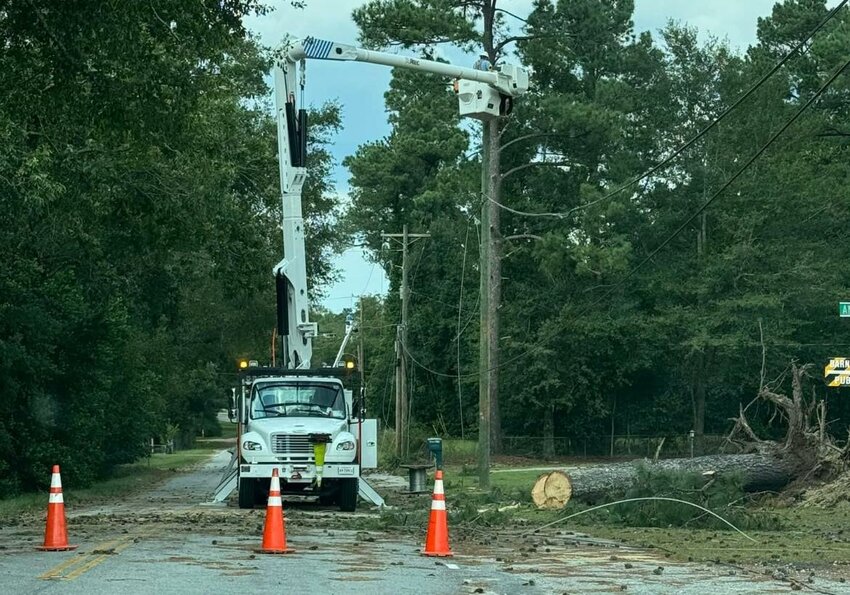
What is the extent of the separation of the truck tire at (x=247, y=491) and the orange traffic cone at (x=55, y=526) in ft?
28.4

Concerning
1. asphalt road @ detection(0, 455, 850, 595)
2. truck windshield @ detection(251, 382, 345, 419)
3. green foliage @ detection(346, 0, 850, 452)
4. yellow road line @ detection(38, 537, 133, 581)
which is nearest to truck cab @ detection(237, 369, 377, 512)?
truck windshield @ detection(251, 382, 345, 419)

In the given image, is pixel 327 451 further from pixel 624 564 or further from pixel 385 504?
pixel 624 564

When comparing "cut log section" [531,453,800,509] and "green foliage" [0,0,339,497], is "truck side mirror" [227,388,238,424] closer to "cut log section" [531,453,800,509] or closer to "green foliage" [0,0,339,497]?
"green foliage" [0,0,339,497]

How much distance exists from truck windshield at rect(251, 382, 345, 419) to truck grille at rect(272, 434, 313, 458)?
1157 mm

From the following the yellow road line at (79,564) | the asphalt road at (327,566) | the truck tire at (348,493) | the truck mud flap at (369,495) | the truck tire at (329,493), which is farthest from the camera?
the truck mud flap at (369,495)

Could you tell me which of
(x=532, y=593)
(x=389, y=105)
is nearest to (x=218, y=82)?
(x=532, y=593)

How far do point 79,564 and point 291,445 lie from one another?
10483mm

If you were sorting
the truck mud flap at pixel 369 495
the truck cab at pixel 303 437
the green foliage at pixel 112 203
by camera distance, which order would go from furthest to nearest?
the truck mud flap at pixel 369 495 < the truck cab at pixel 303 437 < the green foliage at pixel 112 203

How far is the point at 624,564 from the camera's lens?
1528 cm

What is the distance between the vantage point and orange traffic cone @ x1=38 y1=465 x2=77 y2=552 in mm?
15289

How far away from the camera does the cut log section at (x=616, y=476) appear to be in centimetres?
2442

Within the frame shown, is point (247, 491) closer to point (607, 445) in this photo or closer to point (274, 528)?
point (274, 528)

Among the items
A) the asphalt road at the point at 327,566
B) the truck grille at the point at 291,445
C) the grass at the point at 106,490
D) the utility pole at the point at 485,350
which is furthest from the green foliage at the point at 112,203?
the asphalt road at the point at 327,566

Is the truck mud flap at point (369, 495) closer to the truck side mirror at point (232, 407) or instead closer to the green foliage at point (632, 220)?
the truck side mirror at point (232, 407)
